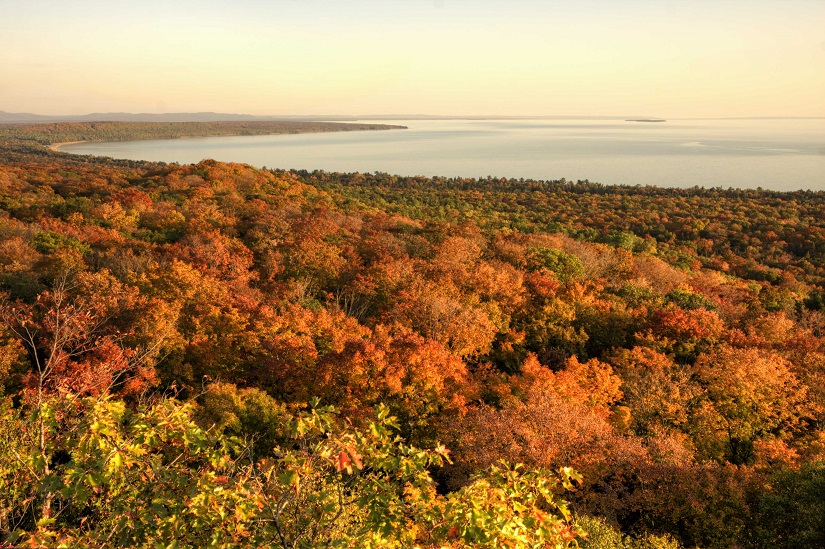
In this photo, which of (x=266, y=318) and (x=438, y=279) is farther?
(x=438, y=279)

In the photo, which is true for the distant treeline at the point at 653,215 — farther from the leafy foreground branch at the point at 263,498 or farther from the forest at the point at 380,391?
the leafy foreground branch at the point at 263,498

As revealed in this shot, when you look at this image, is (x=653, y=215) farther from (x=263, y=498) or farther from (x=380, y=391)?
(x=263, y=498)

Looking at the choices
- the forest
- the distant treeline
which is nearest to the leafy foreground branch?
the forest

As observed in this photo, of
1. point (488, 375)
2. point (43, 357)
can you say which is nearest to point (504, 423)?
point (488, 375)

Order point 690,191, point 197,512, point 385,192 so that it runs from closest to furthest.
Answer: point 197,512 < point 385,192 < point 690,191

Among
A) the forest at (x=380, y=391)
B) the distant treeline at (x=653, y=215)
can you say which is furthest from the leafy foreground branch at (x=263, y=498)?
the distant treeline at (x=653, y=215)

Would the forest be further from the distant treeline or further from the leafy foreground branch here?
the distant treeline

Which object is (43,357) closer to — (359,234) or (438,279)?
(438,279)

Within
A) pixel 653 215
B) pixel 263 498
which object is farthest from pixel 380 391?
pixel 653 215
